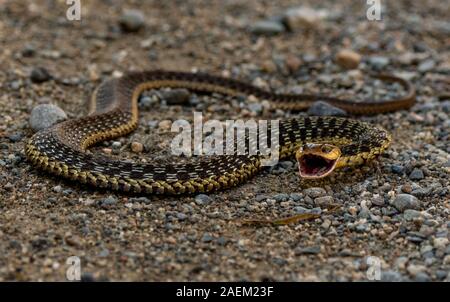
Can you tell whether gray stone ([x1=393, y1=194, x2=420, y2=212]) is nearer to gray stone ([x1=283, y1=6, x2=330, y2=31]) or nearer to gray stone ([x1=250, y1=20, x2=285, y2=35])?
gray stone ([x1=250, y1=20, x2=285, y2=35])

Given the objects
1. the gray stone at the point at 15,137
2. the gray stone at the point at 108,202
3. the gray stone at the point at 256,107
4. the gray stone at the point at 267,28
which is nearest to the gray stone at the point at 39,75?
the gray stone at the point at 15,137

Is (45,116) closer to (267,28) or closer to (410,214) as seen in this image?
(410,214)

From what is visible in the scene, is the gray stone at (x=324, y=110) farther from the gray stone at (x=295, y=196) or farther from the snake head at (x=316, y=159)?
the gray stone at (x=295, y=196)

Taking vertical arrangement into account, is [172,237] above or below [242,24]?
below

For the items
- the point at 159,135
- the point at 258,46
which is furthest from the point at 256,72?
the point at 159,135

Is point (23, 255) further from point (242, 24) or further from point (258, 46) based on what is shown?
point (242, 24)

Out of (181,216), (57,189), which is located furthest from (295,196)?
(57,189)
